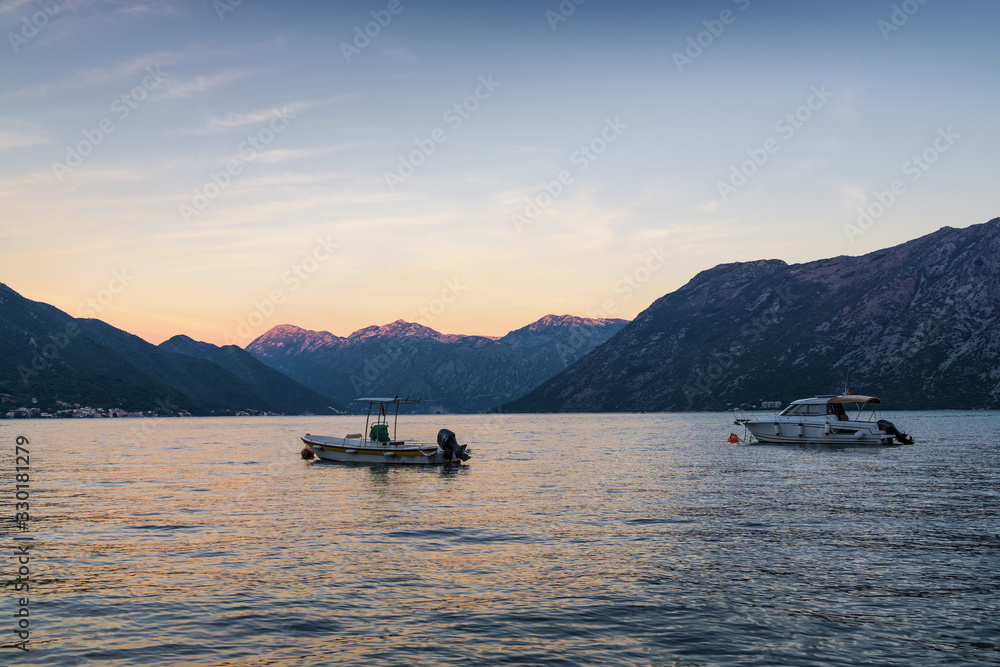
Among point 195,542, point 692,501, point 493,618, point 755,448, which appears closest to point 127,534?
point 195,542

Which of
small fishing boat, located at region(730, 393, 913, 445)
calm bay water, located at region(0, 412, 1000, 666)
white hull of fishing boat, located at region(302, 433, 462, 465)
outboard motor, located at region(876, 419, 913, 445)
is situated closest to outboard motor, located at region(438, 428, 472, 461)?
white hull of fishing boat, located at region(302, 433, 462, 465)

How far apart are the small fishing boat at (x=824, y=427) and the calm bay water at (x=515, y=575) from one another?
145ft

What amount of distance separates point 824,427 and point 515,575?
Result: 267ft

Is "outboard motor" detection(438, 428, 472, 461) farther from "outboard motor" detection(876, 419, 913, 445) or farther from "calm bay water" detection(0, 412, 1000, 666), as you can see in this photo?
"outboard motor" detection(876, 419, 913, 445)

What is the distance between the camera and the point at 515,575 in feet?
75.7

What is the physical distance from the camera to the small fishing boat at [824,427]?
9112 centimetres

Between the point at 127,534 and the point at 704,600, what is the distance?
24.6m

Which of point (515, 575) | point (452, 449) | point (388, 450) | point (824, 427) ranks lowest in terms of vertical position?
point (515, 575)

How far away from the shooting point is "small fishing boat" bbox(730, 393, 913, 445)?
91.1 metres

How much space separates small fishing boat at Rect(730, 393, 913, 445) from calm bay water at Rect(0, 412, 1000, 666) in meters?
44.1

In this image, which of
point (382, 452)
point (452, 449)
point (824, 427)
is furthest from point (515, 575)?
point (824, 427)

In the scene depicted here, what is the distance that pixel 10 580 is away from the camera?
74.4 ft

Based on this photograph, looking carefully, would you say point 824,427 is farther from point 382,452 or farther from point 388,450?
point 382,452

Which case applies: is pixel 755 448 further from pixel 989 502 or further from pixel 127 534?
pixel 127 534
